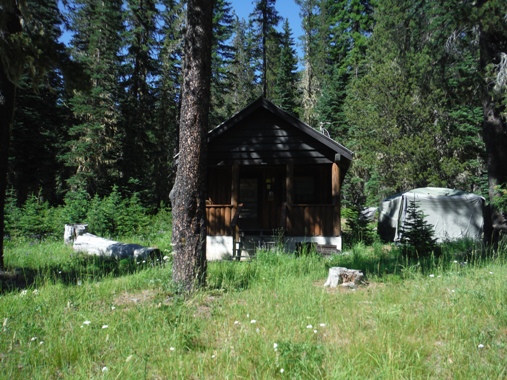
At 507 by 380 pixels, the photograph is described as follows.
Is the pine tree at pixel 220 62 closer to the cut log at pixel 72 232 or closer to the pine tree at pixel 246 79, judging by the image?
the pine tree at pixel 246 79

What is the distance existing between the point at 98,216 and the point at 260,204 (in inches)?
254

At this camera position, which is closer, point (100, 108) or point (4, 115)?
point (4, 115)

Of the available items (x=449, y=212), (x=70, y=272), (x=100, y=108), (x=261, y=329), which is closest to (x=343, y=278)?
(x=261, y=329)

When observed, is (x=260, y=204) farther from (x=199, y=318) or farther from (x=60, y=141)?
(x=60, y=141)

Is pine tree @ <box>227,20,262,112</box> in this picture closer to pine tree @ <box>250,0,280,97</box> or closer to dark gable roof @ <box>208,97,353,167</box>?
pine tree @ <box>250,0,280,97</box>

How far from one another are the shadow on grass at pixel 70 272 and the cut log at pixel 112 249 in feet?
0.93

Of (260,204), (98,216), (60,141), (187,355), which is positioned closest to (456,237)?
(260,204)

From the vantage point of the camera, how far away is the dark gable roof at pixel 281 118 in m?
10.8

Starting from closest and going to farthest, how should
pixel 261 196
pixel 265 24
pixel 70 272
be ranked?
pixel 70 272
pixel 261 196
pixel 265 24

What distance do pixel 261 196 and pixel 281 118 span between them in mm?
3483

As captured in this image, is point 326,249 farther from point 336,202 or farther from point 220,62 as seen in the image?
point 220,62

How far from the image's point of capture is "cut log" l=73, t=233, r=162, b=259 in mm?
8664

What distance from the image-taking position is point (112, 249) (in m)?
9.45

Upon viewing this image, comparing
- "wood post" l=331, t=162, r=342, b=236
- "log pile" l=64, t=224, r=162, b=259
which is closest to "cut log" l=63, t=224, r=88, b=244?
"log pile" l=64, t=224, r=162, b=259
